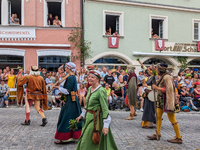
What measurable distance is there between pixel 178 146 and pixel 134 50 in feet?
41.2

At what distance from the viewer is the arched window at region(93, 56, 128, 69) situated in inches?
681

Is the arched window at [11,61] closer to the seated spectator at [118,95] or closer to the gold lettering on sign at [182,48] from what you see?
the seated spectator at [118,95]

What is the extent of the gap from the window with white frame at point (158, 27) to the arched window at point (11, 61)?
992 cm

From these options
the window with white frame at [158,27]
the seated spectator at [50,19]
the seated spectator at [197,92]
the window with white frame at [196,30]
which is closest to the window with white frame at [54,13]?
the seated spectator at [50,19]

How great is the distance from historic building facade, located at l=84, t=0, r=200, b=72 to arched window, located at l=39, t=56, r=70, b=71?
5.77ft

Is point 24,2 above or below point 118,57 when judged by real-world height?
above

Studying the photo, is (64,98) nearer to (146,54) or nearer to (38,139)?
(38,139)

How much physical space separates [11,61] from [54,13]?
4.49m

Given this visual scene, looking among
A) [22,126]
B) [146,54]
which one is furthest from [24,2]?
[22,126]

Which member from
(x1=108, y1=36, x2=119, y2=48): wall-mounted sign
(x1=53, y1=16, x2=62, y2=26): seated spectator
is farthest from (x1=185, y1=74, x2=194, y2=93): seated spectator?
(x1=53, y1=16, x2=62, y2=26): seated spectator

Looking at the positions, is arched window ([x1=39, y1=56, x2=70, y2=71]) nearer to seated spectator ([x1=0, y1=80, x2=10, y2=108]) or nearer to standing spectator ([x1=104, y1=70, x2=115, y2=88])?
seated spectator ([x1=0, y1=80, x2=10, y2=108])

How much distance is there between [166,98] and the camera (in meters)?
5.93

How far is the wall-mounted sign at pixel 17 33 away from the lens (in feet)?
51.6

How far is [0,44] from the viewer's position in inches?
608
